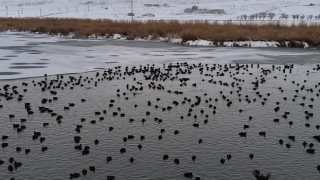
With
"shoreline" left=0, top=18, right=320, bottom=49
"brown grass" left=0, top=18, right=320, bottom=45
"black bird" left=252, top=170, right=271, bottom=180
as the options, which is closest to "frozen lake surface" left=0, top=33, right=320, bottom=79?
"shoreline" left=0, top=18, right=320, bottom=49

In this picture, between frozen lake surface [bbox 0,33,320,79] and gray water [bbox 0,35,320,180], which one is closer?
gray water [bbox 0,35,320,180]

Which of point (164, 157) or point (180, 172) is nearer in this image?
point (180, 172)

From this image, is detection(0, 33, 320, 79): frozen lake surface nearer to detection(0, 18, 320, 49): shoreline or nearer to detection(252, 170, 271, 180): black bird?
detection(0, 18, 320, 49): shoreline

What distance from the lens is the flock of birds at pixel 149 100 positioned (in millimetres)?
8234

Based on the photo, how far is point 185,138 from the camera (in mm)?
8914

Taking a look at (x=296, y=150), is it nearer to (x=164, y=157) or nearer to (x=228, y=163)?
(x=228, y=163)

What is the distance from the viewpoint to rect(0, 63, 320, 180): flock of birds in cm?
823

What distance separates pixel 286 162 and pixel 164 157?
7.62 ft

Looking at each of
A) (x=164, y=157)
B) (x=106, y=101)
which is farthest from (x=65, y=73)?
(x=164, y=157)

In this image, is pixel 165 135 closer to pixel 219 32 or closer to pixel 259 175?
pixel 259 175

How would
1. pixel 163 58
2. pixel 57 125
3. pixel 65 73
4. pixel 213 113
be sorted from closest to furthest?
pixel 57 125, pixel 213 113, pixel 65 73, pixel 163 58

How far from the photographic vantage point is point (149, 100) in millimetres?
12539

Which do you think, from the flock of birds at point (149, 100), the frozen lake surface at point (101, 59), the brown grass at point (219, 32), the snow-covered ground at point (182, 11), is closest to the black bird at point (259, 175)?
the flock of birds at point (149, 100)

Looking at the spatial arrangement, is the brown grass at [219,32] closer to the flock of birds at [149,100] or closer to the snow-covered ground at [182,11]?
the flock of birds at [149,100]
